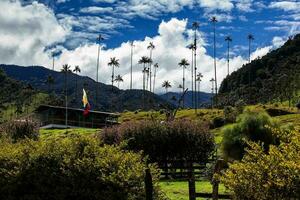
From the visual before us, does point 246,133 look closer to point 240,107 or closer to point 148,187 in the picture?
point 148,187

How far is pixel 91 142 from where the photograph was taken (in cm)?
1753

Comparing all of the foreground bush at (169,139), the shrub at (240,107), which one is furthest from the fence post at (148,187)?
the shrub at (240,107)

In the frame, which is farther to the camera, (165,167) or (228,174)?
(165,167)


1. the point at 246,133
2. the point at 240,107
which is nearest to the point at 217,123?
the point at 240,107

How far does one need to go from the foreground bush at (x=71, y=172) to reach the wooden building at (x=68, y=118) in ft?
257

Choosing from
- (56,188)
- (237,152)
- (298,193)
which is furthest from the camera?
(237,152)

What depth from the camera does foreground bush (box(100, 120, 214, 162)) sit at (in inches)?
1686

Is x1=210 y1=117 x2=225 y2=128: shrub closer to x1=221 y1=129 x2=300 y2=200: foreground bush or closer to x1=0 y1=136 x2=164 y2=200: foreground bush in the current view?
x1=0 y1=136 x2=164 y2=200: foreground bush

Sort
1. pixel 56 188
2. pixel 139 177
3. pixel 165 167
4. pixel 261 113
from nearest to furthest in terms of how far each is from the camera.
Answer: pixel 139 177 < pixel 56 188 < pixel 261 113 < pixel 165 167

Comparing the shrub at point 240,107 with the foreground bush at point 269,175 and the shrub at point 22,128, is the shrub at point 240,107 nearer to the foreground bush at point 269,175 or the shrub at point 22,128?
the shrub at point 22,128

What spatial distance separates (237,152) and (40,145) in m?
14.4

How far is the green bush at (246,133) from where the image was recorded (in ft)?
99.5

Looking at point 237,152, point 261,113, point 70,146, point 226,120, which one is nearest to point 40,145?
point 70,146

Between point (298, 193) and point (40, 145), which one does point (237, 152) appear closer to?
point (40, 145)
